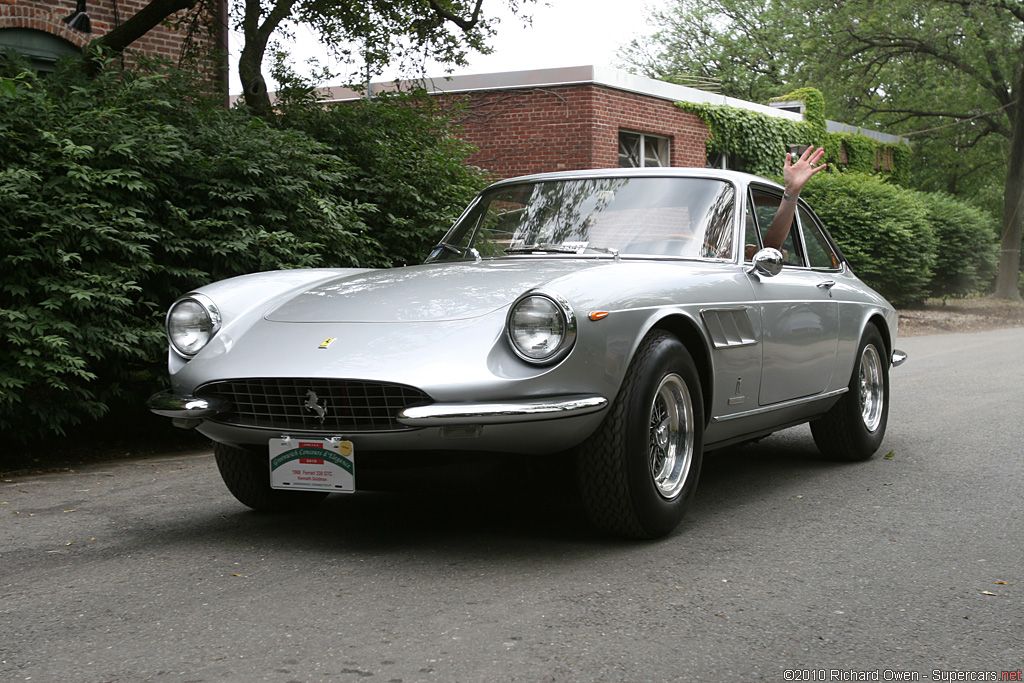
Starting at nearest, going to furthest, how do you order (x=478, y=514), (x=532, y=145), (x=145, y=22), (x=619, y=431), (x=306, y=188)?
(x=619, y=431) → (x=478, y=514) → (x=306, y=188) → (x=145, y=22) → (x=532, y=145)

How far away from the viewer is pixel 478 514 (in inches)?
180

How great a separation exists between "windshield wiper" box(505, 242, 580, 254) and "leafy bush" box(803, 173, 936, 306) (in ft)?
57.4

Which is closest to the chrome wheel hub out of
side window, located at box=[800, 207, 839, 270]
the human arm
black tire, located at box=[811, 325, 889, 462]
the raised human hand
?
black tire, located at box=[811, 325, 889, 462]

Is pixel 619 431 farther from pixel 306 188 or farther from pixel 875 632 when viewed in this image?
pixel 306 188

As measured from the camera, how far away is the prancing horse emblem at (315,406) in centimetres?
379

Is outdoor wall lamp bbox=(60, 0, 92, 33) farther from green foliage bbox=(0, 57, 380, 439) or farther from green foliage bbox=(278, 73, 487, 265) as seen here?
green foliage bbox=(0, 57, 380, 439)

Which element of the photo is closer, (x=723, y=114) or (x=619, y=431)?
(x=619, y=431)

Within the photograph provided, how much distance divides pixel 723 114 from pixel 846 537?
19.6m

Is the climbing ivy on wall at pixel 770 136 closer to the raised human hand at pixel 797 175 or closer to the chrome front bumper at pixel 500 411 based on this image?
the raised human hand at pixel 797 175

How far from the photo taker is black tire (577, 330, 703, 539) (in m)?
3.85

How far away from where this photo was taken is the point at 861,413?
6.01m

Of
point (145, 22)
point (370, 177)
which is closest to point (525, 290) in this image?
point (370, 177)

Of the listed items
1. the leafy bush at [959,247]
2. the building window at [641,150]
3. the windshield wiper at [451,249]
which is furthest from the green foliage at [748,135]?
the windshield wiper at [451,249]

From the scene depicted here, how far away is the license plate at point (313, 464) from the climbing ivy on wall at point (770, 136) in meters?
16.8
